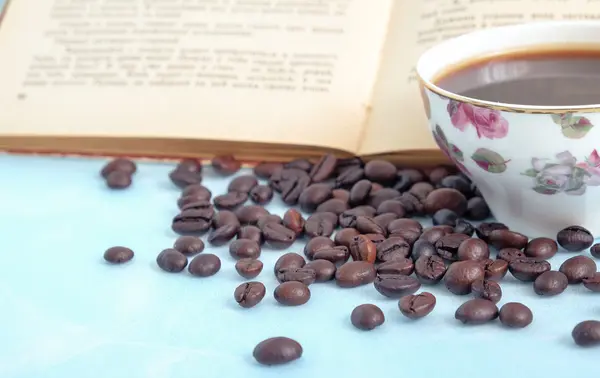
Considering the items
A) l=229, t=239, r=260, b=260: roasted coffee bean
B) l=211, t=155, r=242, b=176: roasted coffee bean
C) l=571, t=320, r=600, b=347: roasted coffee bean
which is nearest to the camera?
l=571, t=320, r=600, b=347: roasted coffee bean

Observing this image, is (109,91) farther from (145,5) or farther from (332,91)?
(332,91)

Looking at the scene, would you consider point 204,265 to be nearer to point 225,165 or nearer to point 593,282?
point 225,165

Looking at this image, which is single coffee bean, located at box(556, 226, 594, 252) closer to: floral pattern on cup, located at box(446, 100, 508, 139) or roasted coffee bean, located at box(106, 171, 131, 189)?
floral pattern on cup, located at box(446, 100, 508, 139)

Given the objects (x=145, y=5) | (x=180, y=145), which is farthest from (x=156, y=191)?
(x=145, y=5)

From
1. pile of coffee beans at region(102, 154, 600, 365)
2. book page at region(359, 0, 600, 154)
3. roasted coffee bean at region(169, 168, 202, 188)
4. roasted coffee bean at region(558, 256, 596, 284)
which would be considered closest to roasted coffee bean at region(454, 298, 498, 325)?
pile of coffee beans at region(102, 154, 600, 365)

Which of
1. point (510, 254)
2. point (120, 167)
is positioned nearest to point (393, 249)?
point (510, 254)
